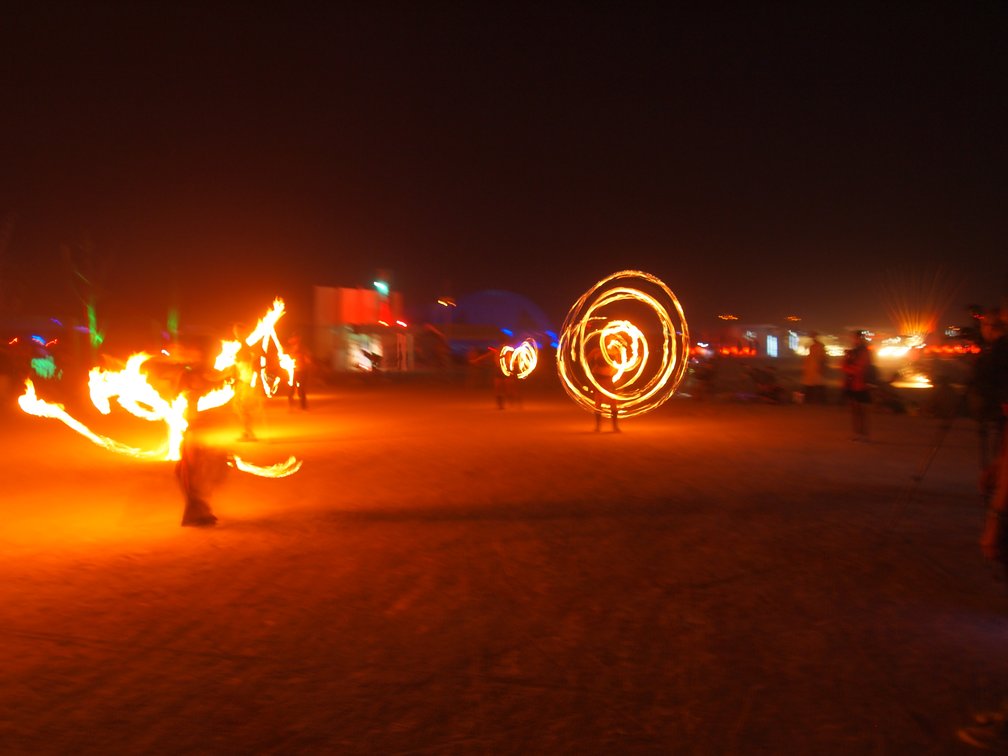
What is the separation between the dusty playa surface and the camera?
13.9 feet

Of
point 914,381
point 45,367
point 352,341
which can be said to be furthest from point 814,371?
point 352,341

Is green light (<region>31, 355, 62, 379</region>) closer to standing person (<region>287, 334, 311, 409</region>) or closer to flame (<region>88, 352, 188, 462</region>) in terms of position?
standing person (<region>287, 334, 311, 409</region>)

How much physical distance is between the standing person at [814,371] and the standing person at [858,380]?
422cm

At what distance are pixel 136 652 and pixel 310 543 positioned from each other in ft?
9.26

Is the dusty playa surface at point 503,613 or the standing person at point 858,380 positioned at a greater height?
the standing person at point 858,380

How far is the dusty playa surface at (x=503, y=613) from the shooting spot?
167 inches

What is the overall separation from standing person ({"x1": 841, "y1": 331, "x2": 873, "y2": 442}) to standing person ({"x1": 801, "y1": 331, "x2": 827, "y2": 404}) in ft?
13.9

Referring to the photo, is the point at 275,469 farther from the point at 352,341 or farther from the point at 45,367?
the point at 352,341

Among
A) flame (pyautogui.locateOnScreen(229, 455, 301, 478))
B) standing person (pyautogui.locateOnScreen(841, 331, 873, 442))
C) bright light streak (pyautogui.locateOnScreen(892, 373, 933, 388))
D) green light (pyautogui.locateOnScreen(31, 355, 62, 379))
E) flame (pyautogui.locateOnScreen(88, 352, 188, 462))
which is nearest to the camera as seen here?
flame (pyautogui.locateOnScreen(88, 352, 188, 462))

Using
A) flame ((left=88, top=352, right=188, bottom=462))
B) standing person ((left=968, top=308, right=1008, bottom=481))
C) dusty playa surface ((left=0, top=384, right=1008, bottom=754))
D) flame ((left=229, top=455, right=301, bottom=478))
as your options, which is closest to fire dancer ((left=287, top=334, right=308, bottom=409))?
flame ((left=229, top=455, right=301, bottom=478))

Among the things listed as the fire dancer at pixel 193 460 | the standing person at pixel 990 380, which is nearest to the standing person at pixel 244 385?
the fire dancer at pixel 193 460

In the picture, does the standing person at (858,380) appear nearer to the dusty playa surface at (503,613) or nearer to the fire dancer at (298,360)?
the dusty playa surface at (503,613)

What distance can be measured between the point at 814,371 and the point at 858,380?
19.7 ft

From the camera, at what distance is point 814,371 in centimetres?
2086
